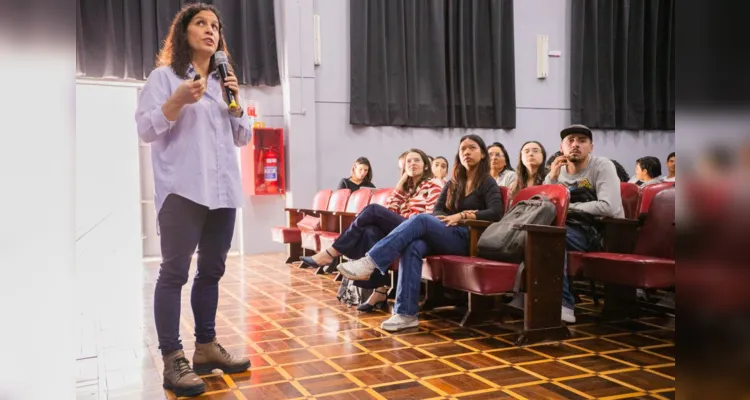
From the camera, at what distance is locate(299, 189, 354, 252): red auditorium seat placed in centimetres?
539

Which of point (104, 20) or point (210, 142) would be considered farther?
point (104, 20)

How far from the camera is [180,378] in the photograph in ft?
7.09

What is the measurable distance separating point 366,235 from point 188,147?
182 centimetres

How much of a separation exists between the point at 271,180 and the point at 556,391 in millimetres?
5790

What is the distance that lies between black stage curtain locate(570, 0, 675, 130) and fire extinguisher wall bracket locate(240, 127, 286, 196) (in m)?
4.56

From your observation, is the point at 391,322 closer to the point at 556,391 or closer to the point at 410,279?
the point at 410,279

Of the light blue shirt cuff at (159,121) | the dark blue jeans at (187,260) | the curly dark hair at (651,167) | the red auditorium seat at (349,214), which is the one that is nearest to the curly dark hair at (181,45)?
the light blue shirt cuff at (159,121)

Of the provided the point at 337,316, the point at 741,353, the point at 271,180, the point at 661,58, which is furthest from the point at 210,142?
the point at 661,58

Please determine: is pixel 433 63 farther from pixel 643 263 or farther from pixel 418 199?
pixel 643 263

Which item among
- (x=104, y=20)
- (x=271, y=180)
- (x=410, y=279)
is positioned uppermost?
(x=104, y=20)

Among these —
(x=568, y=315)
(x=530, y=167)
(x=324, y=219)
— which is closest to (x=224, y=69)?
(x=568, y=315)

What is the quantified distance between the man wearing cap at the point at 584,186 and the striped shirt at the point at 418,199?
0.84 meters

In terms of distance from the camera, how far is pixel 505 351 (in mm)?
2762

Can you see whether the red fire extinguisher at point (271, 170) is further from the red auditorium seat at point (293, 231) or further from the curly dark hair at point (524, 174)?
the curly dark hair at point (524, 174)
